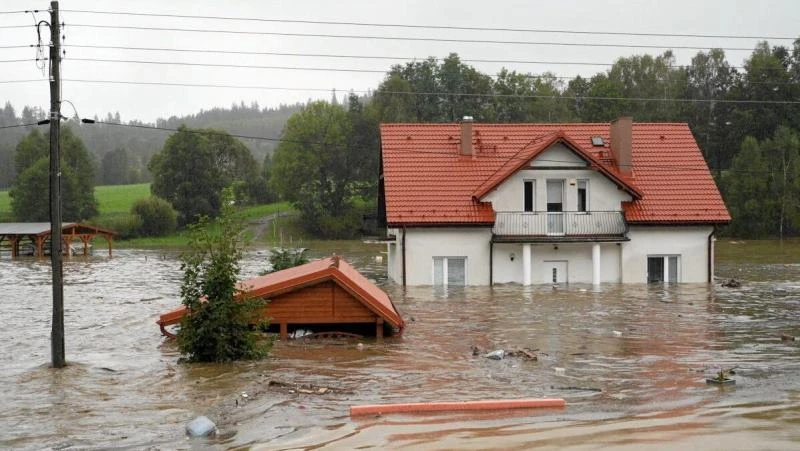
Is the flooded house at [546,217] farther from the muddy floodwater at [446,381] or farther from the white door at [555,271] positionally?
the muddy floodwater at [446,381]

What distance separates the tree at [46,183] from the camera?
9375 centimetres

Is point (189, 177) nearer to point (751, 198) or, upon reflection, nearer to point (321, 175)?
point (321, 175)

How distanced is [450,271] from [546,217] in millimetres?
4283

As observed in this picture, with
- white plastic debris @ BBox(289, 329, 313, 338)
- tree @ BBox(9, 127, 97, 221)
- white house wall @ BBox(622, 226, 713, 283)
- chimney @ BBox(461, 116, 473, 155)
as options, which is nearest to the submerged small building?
white plastic debris @ BBox(289, 329, 313, 338)

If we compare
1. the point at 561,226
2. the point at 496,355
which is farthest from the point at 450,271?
the point at 496,355

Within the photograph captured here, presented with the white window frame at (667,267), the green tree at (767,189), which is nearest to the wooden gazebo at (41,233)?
the white window frame at (667,267)

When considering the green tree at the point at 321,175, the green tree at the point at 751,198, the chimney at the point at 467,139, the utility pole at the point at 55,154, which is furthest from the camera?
the green tree at the point at 321,175

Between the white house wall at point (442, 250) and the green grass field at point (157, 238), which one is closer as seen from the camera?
the white house wall at point (442, 250)

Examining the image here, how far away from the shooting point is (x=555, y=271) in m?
38.1

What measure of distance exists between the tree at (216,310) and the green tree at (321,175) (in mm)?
65289

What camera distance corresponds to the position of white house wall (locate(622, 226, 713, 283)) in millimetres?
38062

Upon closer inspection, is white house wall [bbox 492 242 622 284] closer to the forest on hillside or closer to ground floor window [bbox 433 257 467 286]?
ground floor window [bbox 433 257 467 286]

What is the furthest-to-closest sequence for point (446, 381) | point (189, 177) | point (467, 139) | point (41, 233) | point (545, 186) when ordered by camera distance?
point (189, 177), point (41, 233), point (467, 139), point (545, 186), point (446, 381)

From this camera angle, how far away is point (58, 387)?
17281mm
